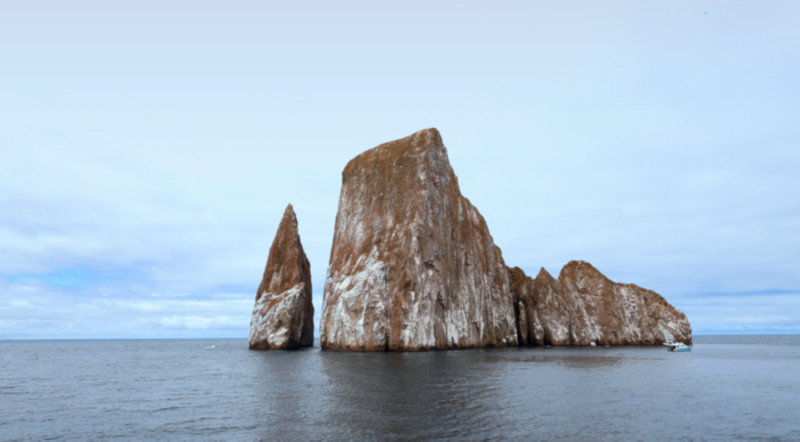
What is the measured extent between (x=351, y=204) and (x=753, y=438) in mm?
85146

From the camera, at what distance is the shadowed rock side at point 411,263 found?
268ft

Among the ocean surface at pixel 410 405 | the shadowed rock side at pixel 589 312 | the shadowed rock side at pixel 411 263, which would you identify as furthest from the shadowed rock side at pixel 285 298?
the shadowed rock side at pixel 589 312

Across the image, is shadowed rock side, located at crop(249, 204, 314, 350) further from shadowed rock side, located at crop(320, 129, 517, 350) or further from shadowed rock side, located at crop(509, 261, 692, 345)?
shadowed rock side, located at crop(509, 261, 692, 345)

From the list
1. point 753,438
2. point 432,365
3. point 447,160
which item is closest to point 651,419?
point 753,438

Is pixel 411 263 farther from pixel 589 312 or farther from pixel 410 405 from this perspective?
pixel 589 312

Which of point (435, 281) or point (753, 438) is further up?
point (435, 281)

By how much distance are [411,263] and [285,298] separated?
29.8m

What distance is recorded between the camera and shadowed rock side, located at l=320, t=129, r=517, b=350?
81812mm

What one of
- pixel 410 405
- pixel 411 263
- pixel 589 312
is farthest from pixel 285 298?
pixel 589 312

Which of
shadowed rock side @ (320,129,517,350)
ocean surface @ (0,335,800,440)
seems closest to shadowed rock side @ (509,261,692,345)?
shadowed rock side @ (320,129,517,350)

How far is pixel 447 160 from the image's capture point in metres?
103

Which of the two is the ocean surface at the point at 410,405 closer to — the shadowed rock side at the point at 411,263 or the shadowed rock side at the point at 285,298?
the shadowed rock side at the point at 411,263

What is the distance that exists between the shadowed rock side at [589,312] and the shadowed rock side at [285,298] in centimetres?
5274

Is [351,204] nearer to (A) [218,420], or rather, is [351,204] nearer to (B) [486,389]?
(B) [486,389]
